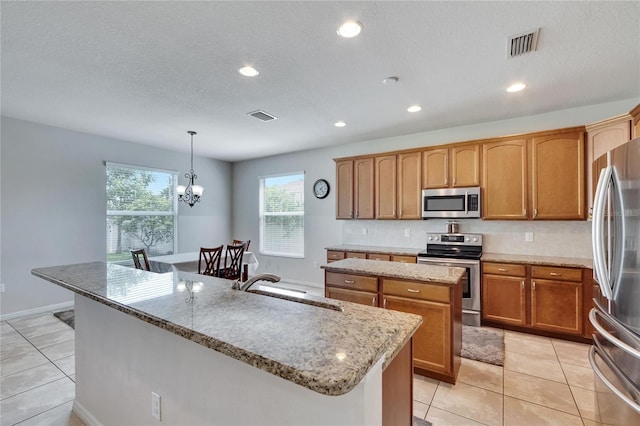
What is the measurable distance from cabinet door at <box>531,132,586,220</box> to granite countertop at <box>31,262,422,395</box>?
330cm

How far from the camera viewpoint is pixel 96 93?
3.14 meters

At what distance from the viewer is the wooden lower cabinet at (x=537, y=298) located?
123 inches

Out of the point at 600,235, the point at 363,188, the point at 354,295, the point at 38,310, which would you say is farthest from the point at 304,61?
the point at 38,310

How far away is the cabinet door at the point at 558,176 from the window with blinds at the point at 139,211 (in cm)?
600

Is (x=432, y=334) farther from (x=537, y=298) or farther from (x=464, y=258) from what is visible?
(x=537, y=298)

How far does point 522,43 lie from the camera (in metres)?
2.22

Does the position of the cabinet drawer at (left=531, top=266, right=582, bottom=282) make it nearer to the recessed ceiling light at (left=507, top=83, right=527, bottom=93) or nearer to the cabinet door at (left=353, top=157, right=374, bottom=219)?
the recessed ceiling light at (left=507, top=83, right=527, bottom=93)

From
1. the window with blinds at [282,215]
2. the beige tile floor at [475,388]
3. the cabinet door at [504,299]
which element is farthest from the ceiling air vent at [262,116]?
the cabinet door at [504,299]

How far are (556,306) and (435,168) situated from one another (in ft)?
7.02

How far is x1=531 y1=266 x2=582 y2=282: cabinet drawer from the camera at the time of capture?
3.14 m

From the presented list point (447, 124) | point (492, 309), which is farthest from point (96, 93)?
point (492, 309)

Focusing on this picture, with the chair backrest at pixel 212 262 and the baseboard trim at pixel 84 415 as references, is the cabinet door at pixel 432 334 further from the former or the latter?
the chair backrest at pixel 212 262

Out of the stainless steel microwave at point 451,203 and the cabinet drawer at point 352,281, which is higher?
the stainless steel microwave at point 451,203

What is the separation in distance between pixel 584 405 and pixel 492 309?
1.48 m
